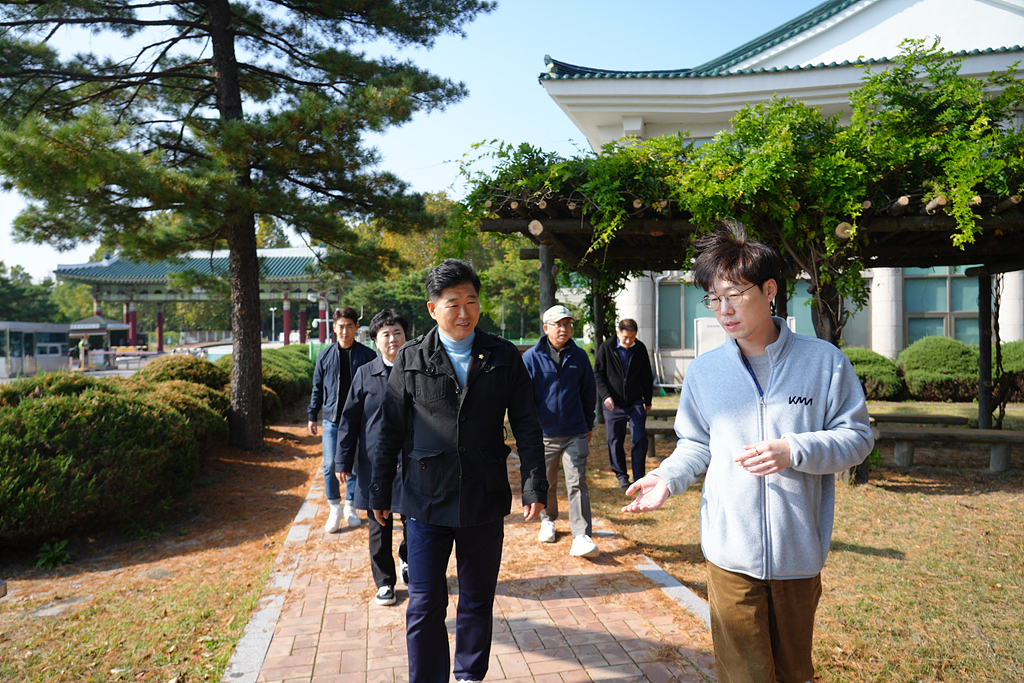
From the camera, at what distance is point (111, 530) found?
19.5 feet

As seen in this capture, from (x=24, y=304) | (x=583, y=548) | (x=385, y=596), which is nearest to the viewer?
(x=385, y=596)

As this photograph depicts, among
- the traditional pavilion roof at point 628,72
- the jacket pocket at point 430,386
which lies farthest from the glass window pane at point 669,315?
the jacket pocket at point 430,386

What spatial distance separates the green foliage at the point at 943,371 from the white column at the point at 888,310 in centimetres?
121

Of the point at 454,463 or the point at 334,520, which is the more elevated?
the point at 454,463

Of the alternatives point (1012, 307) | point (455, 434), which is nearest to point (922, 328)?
point (1012, 307)

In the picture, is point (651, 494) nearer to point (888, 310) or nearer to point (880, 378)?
point (880, 378)

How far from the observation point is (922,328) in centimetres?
1605

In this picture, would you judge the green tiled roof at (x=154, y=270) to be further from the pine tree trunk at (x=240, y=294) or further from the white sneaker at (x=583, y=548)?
the white sneaker at (x=583, y=548)

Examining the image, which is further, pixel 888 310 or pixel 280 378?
pixel 888 310

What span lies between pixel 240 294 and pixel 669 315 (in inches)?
416

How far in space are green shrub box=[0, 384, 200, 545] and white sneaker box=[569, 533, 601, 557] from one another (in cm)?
393

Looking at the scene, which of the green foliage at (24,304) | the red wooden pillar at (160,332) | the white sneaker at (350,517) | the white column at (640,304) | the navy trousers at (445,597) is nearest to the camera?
the navy trousers at (445,597)

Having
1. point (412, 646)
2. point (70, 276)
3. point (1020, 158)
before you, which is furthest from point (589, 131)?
point (70, 276)

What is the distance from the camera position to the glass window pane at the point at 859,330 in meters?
16.2
